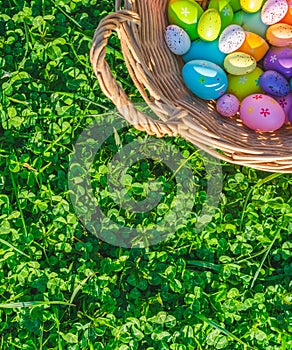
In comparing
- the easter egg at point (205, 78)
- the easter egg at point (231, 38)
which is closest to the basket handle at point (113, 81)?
the easter egg at point (205, 78)

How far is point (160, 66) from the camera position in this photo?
214cm

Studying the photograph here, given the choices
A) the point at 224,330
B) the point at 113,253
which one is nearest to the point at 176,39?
the point at 113,253

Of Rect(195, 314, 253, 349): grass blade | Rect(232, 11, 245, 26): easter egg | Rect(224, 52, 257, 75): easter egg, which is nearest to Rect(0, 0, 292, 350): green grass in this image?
Rect(195, 314, 253, 349): grass blade

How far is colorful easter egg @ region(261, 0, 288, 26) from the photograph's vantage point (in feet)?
7.12

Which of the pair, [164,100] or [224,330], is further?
[224,330]

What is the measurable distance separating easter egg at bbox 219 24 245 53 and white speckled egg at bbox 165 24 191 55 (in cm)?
12

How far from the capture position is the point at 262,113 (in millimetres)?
2094

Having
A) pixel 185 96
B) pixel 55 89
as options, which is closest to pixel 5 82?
pixel 55 89

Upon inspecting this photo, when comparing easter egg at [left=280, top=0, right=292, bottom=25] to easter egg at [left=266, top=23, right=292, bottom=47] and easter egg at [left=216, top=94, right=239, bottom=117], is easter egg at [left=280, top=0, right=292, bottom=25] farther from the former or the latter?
easter egg at [left=216, top=94, right=239, bottom=117]

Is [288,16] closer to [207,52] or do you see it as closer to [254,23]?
[254,23]

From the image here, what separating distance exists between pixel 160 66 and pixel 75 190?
51 cm

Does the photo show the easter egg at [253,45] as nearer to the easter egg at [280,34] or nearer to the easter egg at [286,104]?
the easter egg at [280,34]

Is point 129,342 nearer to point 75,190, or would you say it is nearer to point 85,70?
point 75,190

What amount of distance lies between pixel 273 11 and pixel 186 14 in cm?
30
